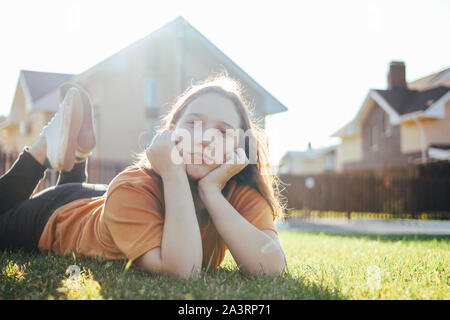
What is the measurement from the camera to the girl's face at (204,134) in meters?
2.28

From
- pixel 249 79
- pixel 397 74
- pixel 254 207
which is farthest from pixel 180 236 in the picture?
pixel 397 74

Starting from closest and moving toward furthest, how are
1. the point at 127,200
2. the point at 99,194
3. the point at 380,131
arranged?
1. the point at 127,200
2. the point at 99,194
3. the point at 380,131

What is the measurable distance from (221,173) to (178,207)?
0.35 m

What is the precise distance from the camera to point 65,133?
140 inches

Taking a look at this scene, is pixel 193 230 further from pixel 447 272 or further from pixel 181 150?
pixel 447 272

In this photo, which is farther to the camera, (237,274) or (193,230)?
(237,274)

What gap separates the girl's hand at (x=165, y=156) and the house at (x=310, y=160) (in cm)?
4240

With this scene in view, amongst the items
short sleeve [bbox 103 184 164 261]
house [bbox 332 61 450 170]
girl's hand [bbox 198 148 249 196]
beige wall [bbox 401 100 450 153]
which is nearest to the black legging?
short sleeve [bbox 103 184 164 261]

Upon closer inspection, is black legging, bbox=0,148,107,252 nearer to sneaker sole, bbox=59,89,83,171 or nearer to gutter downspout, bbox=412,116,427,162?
sneaker sole, bbox=59,89,83,171

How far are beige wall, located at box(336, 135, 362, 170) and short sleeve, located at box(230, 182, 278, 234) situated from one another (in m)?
26.1

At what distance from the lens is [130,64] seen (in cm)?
1839

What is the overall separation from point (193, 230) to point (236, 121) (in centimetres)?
83

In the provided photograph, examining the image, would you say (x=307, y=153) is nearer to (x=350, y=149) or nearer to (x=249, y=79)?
(x=350, y=149)
